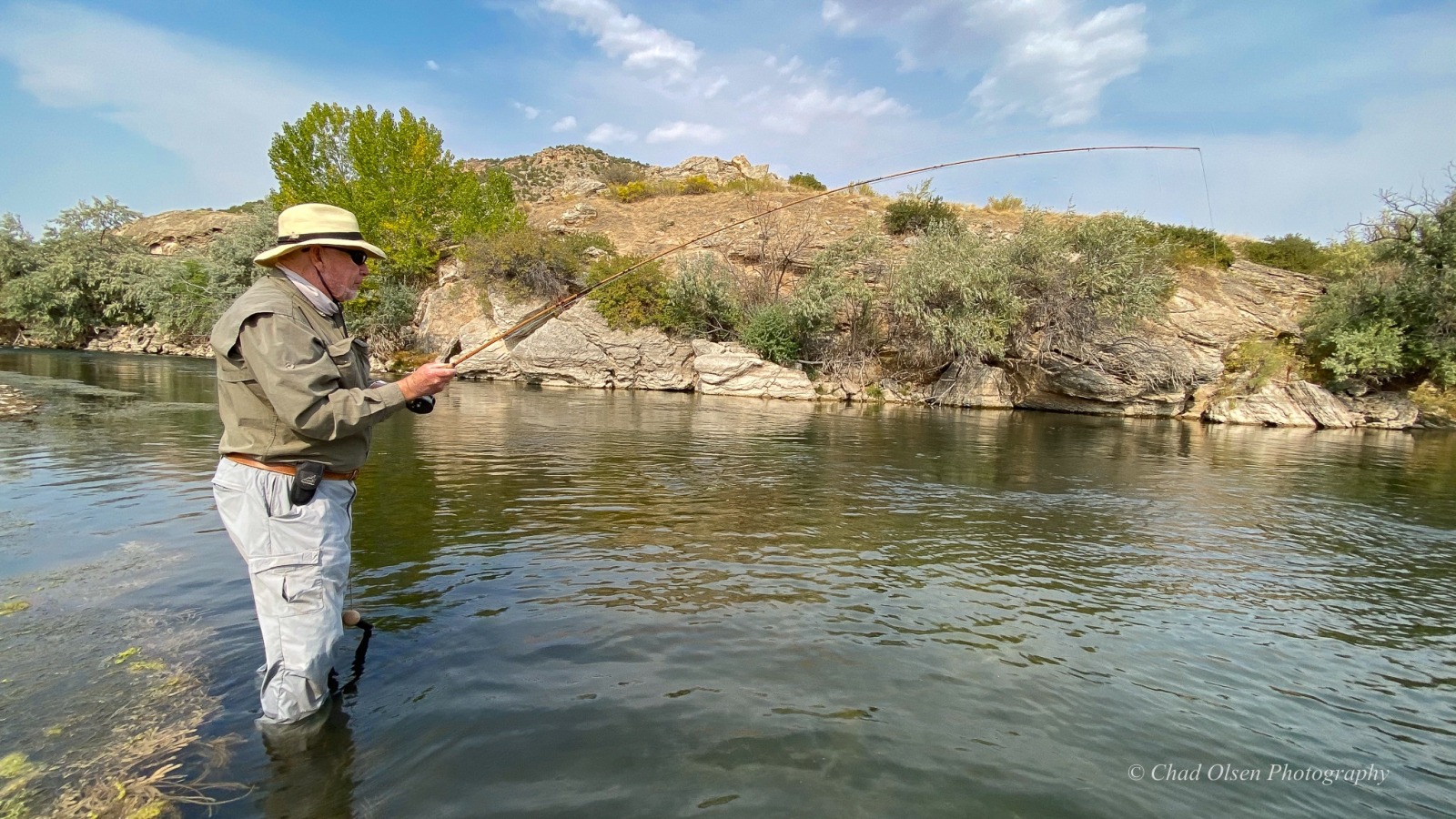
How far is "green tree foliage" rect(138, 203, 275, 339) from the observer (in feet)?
146

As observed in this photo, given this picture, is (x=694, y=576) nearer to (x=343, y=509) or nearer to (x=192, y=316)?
(x=343, y=509)

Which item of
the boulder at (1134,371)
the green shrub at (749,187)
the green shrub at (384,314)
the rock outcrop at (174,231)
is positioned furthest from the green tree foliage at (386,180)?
the boulder at (1134,371)

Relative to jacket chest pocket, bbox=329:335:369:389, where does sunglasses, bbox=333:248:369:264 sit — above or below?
above

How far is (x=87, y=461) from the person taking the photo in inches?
438

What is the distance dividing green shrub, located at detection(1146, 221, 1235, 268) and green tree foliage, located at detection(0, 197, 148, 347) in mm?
65265

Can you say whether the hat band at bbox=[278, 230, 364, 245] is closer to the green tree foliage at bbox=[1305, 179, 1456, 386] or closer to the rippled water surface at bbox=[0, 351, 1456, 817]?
the rippled water surface at bbox=[0, 351, 1456, 817]

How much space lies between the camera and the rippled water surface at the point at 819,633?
362 cm

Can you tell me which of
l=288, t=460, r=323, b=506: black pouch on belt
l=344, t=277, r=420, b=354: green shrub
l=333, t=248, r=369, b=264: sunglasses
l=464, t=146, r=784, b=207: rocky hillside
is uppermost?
l=464, t=146, r=784, b=207: rocky hillside

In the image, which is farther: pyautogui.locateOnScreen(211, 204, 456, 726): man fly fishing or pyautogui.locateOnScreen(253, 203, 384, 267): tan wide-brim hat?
pyautogui.locateOnScreen(253, 203, 384, 267): tan wide-brim hat

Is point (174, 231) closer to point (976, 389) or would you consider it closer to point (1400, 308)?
point (976, 389)

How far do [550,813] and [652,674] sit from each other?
4.84 ft

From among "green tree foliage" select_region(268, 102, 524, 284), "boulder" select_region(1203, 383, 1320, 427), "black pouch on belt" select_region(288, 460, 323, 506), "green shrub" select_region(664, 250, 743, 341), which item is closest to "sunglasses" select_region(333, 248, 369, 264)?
"black pouch on belt" select_region(288, 460, 323, 506)

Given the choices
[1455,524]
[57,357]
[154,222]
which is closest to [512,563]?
[1455,524]

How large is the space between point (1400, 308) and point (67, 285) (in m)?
75.8
